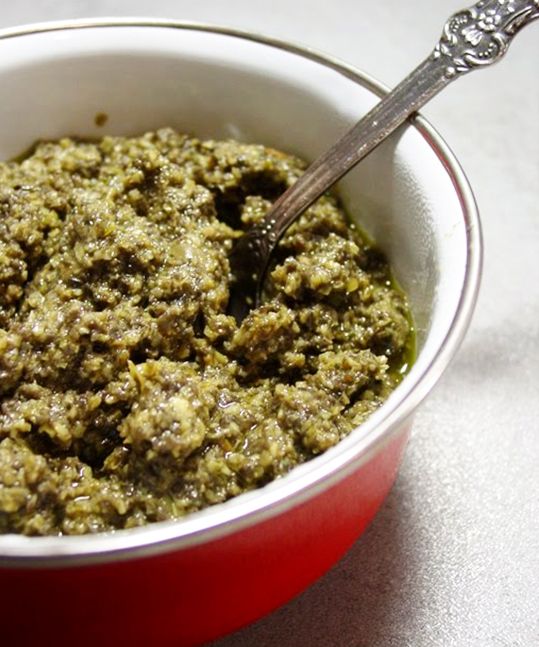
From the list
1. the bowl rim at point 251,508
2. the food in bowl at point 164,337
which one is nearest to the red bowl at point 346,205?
the bowl rim at point 251,508

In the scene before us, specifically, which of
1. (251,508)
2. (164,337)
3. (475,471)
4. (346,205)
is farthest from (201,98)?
(251,508)

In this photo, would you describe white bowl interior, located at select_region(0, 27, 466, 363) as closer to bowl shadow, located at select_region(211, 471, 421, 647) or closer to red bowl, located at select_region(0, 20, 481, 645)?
red bowl, located at select_region(0, 20, 481, 645)

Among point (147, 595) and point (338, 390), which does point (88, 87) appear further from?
point (147, 595)

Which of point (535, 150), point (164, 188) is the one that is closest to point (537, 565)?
point (164, 188)

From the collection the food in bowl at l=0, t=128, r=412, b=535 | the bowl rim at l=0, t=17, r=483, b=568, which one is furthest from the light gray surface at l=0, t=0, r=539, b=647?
the bowl rim at l=0, t=17, r=483, b=568

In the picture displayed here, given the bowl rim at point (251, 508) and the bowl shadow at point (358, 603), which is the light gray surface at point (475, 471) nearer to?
the bowl shadow at point (358, 603)

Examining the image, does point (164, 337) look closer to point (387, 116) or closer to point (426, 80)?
point (387, 116)
